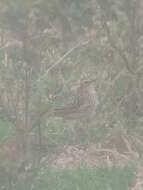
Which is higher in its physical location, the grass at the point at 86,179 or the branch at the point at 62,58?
the branch at the point at 62,58

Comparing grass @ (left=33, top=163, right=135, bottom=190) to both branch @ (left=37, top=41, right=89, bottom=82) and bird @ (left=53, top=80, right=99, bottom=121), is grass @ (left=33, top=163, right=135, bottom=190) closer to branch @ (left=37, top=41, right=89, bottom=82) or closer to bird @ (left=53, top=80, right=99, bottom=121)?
branch @ (left=37, top=41, right=89, bottom=82)

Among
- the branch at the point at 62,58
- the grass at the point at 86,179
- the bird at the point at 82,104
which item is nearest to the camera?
the grass at the point at 86,179

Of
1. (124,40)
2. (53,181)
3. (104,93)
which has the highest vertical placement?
(124,40)

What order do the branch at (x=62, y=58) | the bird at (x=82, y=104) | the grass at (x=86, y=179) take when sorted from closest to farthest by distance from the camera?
the grass at (x=86, y=179) → the branch at (x=62, y=58) → the bird at (x=82, y=104)

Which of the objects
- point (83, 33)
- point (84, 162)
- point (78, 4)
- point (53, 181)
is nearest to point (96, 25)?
point (83, 33)

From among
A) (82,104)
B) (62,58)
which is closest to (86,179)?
(62,58)

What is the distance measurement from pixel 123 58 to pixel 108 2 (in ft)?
1.68

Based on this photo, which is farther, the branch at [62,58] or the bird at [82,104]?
the bird at [82,104]

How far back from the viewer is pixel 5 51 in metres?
6.80

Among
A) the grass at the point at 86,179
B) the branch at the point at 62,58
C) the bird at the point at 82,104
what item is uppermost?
the branch at the point at 62,58

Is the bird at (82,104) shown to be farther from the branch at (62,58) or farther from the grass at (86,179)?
the grass at (86,179)

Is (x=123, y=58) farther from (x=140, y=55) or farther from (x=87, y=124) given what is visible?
(x=87, y=124)

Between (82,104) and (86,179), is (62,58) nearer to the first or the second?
(82,104)

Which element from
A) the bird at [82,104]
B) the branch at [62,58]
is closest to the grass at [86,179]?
the branch at [62,58]
